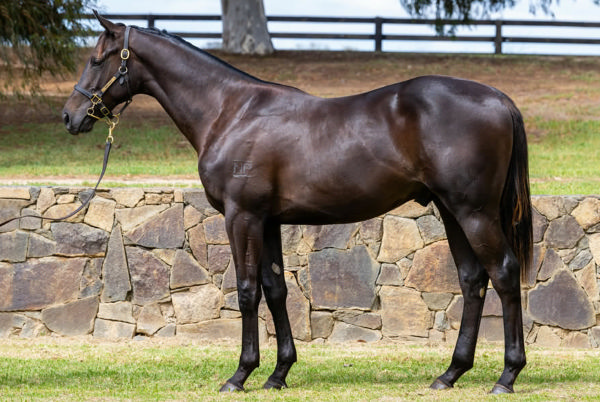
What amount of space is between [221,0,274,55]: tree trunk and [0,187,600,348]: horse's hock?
17.4m

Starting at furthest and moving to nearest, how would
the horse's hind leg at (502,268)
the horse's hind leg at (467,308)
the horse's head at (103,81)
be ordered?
1. the horse's head at (103,81)
2. the horse's hind leg at (467,308)
3. the horse's hind leg at (502,268)

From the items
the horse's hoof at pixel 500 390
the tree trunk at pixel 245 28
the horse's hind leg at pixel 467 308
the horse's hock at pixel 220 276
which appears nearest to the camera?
the horse's hoof at pixel 500 390

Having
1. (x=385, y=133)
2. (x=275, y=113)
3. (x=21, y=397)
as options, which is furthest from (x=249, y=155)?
(x=21, y=397)

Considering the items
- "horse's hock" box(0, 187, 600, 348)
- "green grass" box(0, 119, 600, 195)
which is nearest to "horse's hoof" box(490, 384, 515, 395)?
"horse's hock" box(0, 187, 600, 348)

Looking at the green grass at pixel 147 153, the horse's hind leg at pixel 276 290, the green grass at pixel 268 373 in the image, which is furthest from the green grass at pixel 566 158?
the horse's hind leg at pixel 276 290

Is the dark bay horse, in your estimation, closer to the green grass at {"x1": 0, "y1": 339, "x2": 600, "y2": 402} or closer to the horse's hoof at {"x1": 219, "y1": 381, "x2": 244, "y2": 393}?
the horse's hoof at {"x1": 219, "y1": 381, "x2": 244, "y2": 393}

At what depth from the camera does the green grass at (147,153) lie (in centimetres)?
1341

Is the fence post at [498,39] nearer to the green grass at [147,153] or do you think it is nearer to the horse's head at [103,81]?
the green grass at [147,153]

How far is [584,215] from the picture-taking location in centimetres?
821

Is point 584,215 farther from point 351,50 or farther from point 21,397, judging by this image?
point 351,50

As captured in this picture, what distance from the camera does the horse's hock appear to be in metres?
8.26

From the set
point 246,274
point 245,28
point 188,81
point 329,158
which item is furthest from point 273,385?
point 245,28

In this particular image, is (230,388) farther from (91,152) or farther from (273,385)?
(91,152)

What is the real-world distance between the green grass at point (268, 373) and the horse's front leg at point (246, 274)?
0.18m
